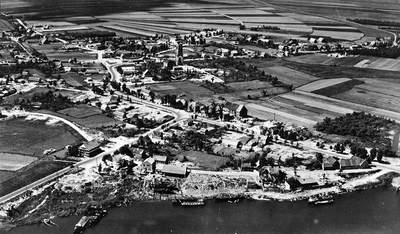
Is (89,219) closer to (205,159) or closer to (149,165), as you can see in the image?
(149,165)

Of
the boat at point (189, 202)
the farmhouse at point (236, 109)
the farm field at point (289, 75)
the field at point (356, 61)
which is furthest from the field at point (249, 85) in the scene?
the boat at point (189, 202)

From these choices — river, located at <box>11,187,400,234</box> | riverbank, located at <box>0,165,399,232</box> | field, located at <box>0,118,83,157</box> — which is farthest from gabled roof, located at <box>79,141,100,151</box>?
river, located at <box>11,187,400,234</box>

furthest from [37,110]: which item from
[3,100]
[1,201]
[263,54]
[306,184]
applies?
[263,54]

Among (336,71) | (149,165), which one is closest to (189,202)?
(149,165)

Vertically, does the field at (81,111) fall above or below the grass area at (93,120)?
above

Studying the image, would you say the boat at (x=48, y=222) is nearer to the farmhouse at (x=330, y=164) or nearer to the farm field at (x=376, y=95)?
the farmhouse at (x=330, y=164)

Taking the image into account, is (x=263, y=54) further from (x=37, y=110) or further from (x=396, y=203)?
(x=396, y=203)
